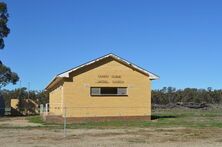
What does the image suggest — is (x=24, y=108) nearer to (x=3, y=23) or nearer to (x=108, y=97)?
(x=3, y=23)

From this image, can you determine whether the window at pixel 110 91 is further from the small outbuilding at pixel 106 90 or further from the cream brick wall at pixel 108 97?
the cream brick wall at pixel 108 97

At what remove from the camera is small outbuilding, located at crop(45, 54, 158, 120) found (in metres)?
41.0

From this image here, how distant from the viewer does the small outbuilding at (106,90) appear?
41.0 meters

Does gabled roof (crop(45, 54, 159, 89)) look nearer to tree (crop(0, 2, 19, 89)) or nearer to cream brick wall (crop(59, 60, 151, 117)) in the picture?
cream brick wall (crop(59, 60, 151, 117))

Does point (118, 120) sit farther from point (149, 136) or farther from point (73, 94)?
point (149, 136)

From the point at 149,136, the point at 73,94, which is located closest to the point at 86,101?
the point at 73,94

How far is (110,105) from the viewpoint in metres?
42.1

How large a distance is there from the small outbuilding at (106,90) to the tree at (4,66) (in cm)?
2370

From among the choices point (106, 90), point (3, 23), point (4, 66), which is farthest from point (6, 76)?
point (106, 90)

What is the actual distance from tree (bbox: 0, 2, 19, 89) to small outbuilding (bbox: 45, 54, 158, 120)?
23.7 meters

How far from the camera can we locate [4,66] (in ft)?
253

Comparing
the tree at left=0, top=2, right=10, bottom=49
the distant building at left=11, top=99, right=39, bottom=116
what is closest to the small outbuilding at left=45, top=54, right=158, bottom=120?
the tree at left=0, top=2, right=10, bottom=49

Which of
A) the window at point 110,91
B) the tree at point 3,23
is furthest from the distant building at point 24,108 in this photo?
the window at point 110,91

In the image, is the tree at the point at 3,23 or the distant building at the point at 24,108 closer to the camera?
the tree at the point at 3,23
